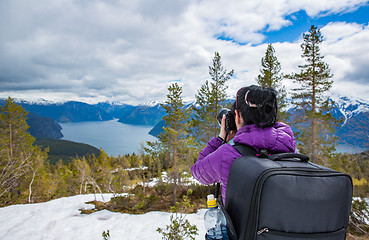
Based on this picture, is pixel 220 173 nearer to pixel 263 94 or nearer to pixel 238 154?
pixel 238 154

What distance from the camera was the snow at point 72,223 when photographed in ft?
19.2

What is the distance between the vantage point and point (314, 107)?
12.1 metres

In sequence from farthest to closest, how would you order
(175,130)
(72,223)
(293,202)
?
(175,130) < (72,223) < (293,202)

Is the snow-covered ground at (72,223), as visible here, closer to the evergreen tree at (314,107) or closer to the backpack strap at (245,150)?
the backpack strap at (245,150)

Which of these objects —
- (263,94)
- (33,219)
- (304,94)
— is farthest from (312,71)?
(33,219)

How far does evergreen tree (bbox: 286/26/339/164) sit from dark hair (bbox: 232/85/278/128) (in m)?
12.8

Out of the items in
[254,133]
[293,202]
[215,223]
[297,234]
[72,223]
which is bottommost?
[72,223]

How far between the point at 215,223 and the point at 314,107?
45.2 ft

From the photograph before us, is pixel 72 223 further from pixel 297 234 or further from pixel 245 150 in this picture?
pixel 297 234

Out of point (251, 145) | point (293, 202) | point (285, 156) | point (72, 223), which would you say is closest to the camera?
point (293, 202)

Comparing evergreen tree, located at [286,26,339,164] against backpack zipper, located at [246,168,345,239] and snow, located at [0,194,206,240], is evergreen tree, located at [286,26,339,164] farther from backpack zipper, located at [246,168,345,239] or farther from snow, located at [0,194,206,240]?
backpack zipper, located at [246,168,345,239]

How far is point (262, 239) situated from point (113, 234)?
6482mm

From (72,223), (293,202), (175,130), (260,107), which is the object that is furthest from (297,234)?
(175,130)

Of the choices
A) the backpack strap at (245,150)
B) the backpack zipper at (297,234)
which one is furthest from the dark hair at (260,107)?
the backpack zipper at (297,234)
